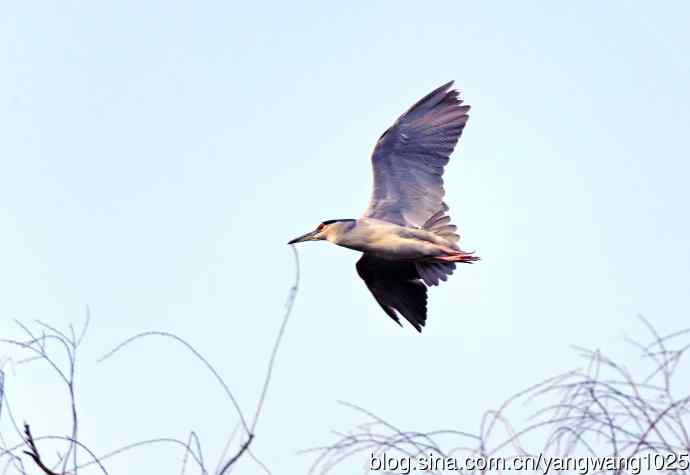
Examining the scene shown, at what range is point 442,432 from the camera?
3852 millimetres

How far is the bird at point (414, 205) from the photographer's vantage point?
1123 cm

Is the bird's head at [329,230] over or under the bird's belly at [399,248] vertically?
over

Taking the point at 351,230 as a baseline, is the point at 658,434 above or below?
below

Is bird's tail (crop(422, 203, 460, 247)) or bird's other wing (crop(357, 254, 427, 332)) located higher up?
bird's tail (crop(422, 203, 460, 247))

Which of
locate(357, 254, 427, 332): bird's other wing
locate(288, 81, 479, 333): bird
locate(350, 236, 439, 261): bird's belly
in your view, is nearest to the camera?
locate(350, 236, 439, 261): bird's belly

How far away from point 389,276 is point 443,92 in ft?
6.26

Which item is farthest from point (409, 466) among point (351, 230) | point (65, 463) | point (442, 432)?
point (351, 230)

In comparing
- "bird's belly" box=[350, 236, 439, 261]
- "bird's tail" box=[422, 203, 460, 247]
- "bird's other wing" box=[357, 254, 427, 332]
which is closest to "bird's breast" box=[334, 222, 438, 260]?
"bird's belly" box=[350, 236, 439, 261]

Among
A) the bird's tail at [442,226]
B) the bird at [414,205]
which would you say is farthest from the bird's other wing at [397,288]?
the bird's tail at [442,226]

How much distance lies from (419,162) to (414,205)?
1.40 ft

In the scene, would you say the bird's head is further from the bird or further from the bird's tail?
the bird's tail

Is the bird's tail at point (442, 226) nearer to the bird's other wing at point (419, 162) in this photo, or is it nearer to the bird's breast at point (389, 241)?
the bird's other wing at point (419, 162)

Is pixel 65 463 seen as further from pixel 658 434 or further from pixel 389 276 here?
pixel 389 276

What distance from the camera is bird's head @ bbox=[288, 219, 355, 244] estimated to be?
11.1 metres
